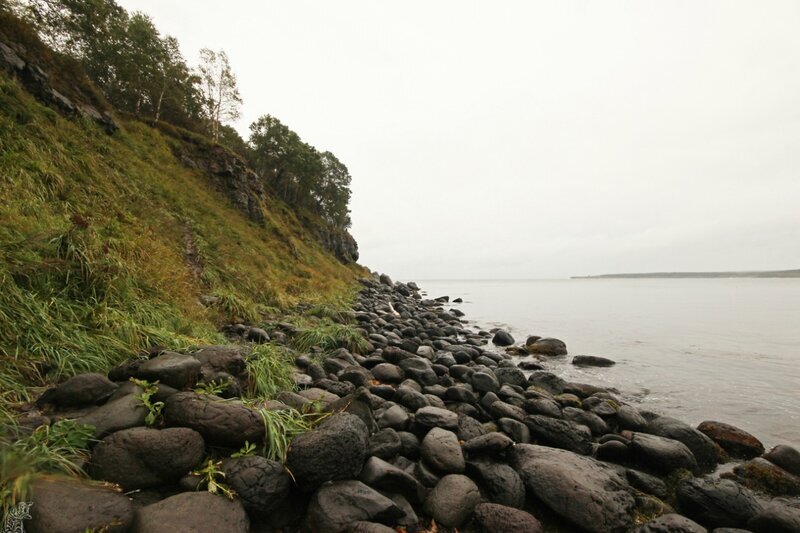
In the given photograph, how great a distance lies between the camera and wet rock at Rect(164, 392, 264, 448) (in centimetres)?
269

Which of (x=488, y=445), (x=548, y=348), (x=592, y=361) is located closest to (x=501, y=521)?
(x=488, y=445)

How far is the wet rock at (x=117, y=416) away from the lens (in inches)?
96.3

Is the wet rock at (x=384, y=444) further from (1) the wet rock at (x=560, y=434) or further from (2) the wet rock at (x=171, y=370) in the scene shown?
(1) the wet rock at (x=560, y=434)

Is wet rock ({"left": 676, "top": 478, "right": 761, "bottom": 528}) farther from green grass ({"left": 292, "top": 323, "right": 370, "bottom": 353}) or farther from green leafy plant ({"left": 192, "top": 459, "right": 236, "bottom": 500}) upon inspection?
green grass ({"left": 292, "top": 323, "right": 370, "bottom": 353})

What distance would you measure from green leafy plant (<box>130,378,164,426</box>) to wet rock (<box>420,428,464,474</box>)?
279cm

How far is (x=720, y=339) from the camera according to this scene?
556 inches

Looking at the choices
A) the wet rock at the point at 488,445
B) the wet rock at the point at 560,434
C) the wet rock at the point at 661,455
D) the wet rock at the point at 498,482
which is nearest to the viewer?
the wet rock at the point at 498,482

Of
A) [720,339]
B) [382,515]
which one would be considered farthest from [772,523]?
[720,339]

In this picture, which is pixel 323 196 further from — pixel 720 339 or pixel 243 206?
pixel 720 339

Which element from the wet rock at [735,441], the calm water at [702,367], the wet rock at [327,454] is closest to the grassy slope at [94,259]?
the wet rock at [327,454]

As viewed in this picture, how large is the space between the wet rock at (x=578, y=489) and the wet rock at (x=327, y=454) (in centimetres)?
202

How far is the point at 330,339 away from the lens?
7934 millimetres

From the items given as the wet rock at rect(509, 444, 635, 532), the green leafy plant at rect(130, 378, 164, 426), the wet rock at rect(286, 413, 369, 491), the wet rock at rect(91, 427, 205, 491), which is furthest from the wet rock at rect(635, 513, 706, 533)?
the green leafy plant at rect(130, 378, 164, 426)

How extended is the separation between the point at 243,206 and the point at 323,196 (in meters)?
29.5
